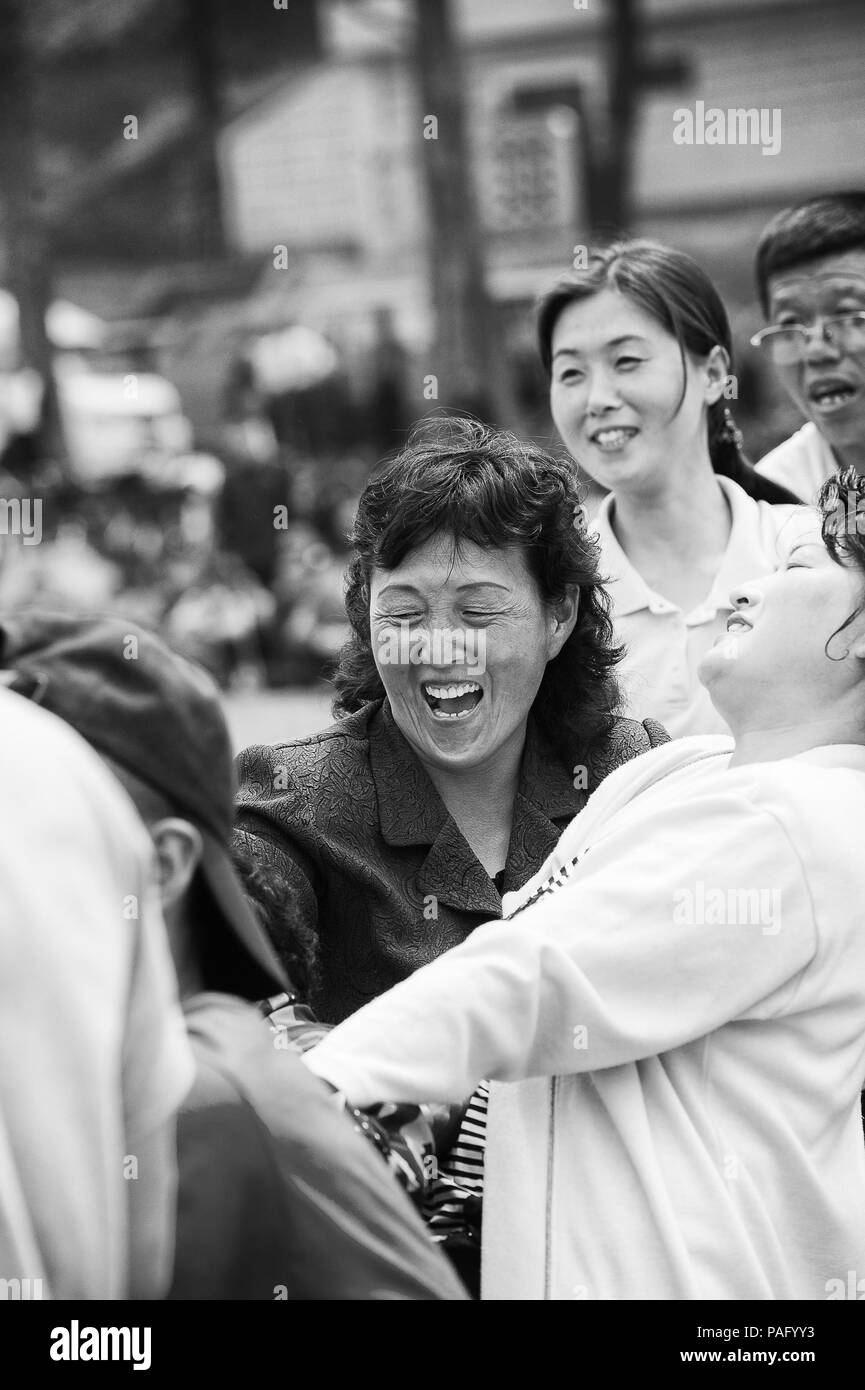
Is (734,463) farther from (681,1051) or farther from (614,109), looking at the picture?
(614,109)

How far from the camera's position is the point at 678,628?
11.6ft

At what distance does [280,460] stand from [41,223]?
3407mm

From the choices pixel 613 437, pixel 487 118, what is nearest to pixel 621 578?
pixel 613 437

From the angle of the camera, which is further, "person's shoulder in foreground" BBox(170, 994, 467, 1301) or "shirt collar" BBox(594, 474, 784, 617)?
"shirt collar" BBox(594, 474, 784, 617)

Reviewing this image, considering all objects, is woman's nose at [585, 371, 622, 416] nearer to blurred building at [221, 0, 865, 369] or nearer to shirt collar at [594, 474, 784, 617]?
shirt collar at [594, 474, 784, 617]

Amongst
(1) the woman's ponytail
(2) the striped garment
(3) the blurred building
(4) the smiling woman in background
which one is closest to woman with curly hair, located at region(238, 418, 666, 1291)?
(2) the striped garment

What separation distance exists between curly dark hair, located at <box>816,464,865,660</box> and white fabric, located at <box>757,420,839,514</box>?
1767 millimetres

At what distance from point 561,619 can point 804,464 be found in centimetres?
159

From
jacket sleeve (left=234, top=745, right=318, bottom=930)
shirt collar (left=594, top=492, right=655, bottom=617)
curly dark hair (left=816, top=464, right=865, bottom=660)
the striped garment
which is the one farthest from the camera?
shirt collar (left=594, top=492, right=655, bottom=617)

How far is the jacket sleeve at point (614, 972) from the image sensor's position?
1804 millimetres

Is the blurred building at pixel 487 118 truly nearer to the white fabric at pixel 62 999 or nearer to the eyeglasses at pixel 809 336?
the eyeglasses at pixel 809 336

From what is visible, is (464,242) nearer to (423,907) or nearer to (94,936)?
(423,907)

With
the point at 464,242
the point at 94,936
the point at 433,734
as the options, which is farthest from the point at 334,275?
the point at 94,936

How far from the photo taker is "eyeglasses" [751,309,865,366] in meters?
3.95
